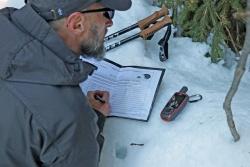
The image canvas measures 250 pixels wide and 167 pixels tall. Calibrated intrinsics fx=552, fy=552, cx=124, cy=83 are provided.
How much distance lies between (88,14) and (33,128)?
18.6 inches

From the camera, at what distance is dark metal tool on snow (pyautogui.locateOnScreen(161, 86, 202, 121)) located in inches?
96.3

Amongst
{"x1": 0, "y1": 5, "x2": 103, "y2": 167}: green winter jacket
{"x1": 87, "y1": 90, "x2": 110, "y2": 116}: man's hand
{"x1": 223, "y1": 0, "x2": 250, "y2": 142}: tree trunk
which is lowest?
{"x1": 87, "y1": 90, "x2": 110, "y2": 116}: man's hand

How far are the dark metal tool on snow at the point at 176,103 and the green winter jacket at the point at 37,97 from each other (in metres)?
0.65

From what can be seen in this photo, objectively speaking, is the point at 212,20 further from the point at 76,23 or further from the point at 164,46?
the point at 76,23

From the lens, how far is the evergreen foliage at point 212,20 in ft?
8.64

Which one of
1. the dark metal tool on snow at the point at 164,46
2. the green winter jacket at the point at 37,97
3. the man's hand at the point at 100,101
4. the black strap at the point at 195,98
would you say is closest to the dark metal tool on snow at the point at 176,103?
the black strap at the point at 195,98

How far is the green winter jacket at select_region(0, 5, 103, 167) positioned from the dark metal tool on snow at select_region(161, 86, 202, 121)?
651 millimetres

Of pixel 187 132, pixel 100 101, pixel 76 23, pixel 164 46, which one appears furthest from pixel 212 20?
pixel 76 23

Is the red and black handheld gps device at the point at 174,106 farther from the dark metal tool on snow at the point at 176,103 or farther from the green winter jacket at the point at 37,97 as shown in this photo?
the green winter jacket at the point at 37,97

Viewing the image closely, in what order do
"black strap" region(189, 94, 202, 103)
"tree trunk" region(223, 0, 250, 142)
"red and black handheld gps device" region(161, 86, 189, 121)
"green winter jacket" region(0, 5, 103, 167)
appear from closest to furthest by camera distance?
"green winter jacket" region(0, 5, 103, 167), "tree trunk" region(223, 0, 250, 142), "red and black handheld gps device" region(161, 86, 189, 121), "black strap" region(189, 94, 202, 103)

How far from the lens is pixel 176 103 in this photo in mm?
2490

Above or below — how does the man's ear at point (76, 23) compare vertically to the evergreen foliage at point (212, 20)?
above

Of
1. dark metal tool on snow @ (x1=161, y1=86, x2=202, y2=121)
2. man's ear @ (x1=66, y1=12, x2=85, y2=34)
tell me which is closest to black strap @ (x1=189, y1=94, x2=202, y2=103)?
dark metal tool on snow @ (x1=161, y1=86, x2=202, y2=121)

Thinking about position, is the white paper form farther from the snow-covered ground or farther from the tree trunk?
the tree trunk
